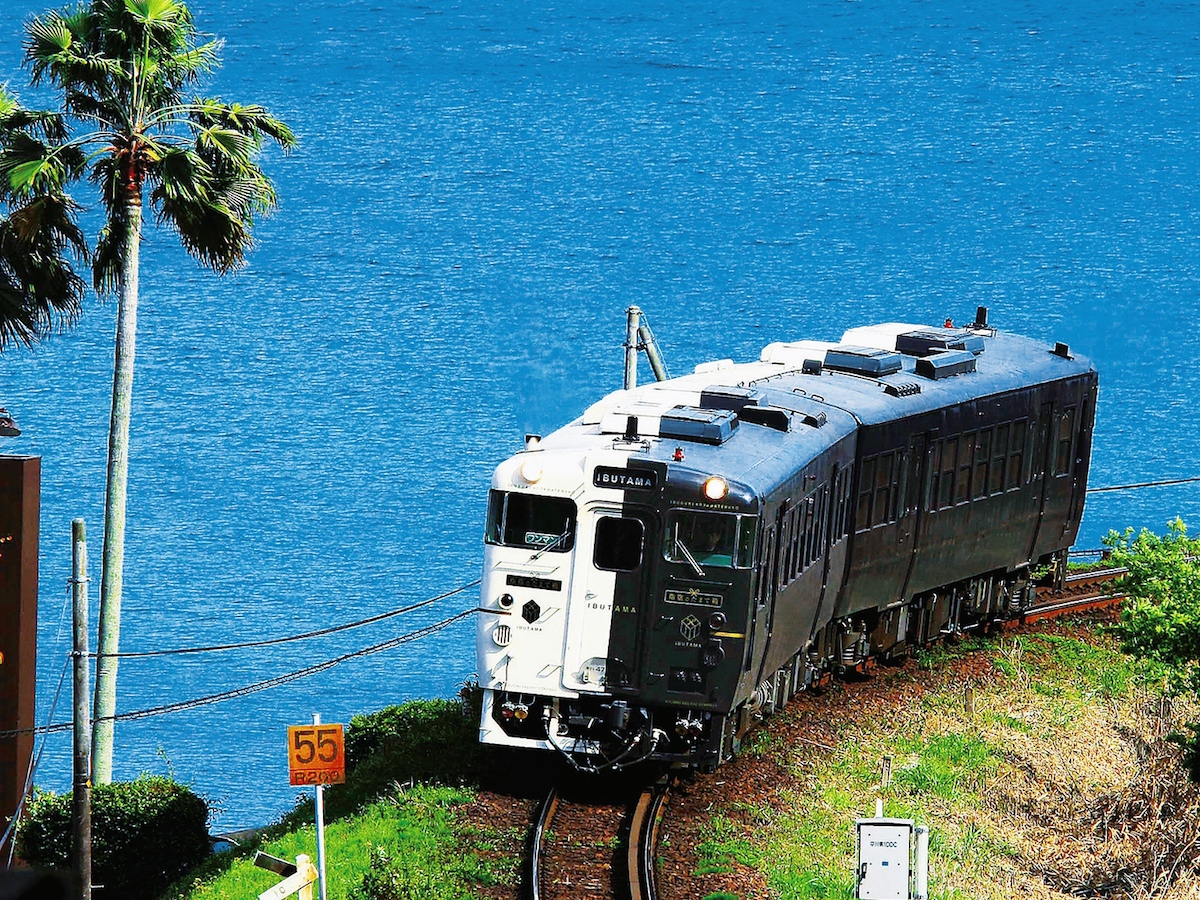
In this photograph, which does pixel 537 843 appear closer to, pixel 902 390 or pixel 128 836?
pixel 902 390

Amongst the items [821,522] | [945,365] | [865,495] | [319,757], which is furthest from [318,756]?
[945,365]

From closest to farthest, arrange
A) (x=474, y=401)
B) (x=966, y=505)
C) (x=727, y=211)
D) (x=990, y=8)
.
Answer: (x=966, y=505) → (x=474, y=401) → (x=727, y=211) → (x=990, y=8)

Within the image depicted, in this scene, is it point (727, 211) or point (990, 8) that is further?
point (990, 8)

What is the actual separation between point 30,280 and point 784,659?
11.9 meters

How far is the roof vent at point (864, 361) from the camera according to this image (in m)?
22.8

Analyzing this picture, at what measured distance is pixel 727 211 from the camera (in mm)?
59656

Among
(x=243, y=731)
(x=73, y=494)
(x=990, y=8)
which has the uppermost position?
(x=990, y=8)

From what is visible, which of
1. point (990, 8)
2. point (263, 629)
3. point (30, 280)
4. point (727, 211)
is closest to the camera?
point (30, 280)

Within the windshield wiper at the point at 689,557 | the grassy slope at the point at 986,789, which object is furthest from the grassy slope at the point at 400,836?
the windshield wiper at the point at 689,557

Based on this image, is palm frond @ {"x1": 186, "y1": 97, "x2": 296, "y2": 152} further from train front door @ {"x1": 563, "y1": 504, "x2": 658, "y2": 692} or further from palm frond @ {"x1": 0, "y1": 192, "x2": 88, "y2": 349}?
train front door @ {"x1": 563, "y1": 504, "x2": 658, "y2": 692}

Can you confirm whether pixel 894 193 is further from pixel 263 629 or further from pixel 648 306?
pixel 263 629

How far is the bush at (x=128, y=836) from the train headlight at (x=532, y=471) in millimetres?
9522

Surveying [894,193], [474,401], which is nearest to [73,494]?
[474,401]

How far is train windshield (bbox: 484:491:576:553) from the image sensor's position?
17.3 metres
